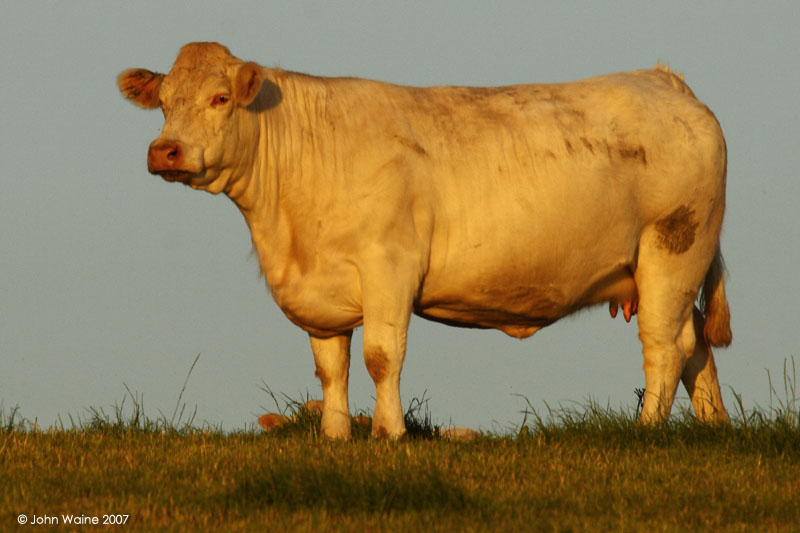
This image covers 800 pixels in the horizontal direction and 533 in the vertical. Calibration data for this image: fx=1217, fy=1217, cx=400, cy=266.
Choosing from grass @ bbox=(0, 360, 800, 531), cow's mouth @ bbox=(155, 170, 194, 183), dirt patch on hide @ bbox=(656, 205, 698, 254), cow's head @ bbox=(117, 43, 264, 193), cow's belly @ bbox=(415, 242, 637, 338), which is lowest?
grass @ bbox=(0, 360, 800, 531)

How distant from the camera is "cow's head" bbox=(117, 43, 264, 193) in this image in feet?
29.2

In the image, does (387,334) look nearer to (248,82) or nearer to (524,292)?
(524,292)

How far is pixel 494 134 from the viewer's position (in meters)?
10.1

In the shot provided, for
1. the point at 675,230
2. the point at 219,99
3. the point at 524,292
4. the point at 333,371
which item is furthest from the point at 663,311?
the point at 219,99

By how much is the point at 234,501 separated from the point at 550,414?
3313 mm

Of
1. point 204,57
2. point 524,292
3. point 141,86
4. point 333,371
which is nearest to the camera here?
point 204,57

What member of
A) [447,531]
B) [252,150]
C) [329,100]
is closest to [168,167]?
[252,150]

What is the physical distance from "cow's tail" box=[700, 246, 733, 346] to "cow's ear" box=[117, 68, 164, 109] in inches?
214

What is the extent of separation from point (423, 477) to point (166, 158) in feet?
11.0

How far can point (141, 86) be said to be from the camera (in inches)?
396

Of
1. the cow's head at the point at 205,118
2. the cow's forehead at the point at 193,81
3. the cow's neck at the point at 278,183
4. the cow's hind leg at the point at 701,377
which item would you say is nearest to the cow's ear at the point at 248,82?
the cow's head at the point at 205,118

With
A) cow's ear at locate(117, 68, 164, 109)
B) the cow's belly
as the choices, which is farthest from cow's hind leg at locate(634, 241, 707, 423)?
cow's ear at locate(117, 68, 164, 109)

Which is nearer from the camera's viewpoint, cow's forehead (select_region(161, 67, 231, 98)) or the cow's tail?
cow's forehead (select_region(161, 67, 231, 98))

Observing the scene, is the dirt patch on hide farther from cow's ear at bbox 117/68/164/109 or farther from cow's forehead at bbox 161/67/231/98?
cow's ear at bbox 117/68/164/109
